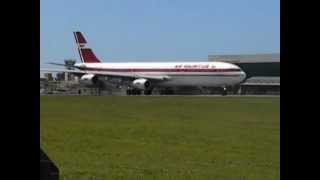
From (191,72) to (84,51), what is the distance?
15.8m

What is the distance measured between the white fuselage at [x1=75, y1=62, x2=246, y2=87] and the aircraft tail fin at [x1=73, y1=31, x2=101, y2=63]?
6277mm

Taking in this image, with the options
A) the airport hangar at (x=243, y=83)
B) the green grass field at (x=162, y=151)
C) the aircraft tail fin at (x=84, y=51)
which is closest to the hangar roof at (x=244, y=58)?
the airport hangar at (x=243, y=83)

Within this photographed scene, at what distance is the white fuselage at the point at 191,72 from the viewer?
48812 mm

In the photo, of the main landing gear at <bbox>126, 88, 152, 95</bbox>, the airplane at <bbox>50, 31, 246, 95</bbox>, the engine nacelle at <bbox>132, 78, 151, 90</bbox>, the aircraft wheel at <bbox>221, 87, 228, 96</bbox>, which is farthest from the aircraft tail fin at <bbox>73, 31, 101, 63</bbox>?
the aircraft wheel at <bbox>221, 87, 228, 96</bbox>

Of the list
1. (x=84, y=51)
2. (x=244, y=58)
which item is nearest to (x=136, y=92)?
(x=84, y=51)

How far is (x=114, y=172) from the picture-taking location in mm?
6504

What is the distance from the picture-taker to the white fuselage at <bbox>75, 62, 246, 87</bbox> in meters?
48.8

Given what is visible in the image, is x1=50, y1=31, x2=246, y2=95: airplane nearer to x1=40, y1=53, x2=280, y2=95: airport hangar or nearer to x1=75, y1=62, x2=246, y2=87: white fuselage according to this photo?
x1=75, y1=62, x2=246, y2=87: white fuselage

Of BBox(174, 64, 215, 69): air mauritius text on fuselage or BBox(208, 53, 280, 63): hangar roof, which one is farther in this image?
BBox(208, 53, 280, 63): hangar roof

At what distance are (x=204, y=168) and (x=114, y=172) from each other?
123cm

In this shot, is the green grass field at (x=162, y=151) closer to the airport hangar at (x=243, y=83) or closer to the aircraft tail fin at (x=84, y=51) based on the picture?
the airport hangar at (x=243, y=83)
